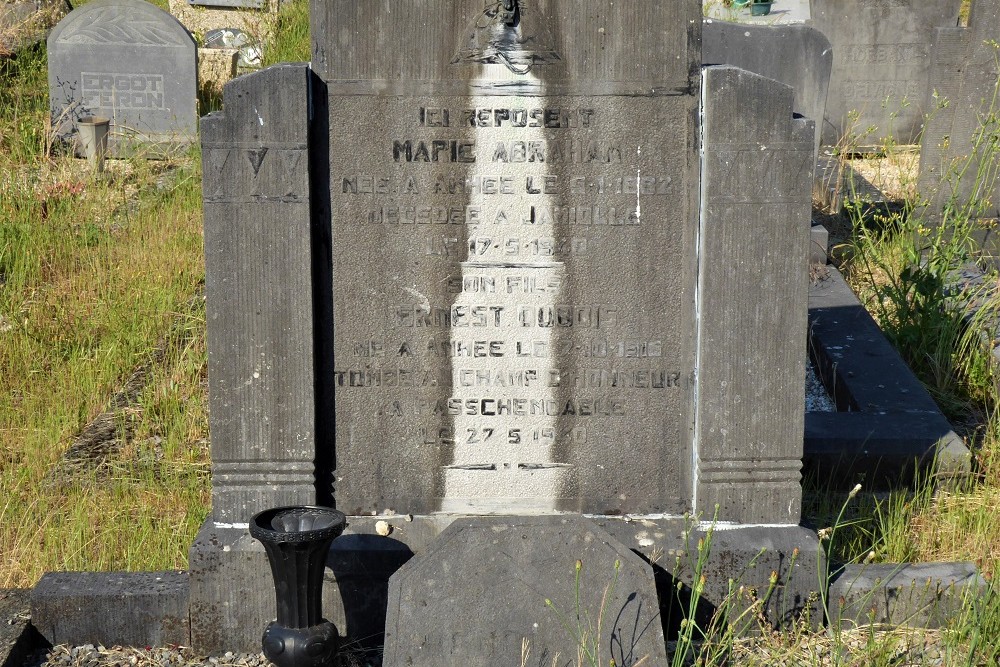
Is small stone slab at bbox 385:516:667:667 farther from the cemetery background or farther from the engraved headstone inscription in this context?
the cemetery background

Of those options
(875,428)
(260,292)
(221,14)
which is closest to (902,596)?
(875,428)

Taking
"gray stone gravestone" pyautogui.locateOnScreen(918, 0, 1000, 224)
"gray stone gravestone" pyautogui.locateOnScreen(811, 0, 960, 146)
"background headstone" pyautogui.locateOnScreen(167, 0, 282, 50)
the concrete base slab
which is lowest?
the concrete base slab

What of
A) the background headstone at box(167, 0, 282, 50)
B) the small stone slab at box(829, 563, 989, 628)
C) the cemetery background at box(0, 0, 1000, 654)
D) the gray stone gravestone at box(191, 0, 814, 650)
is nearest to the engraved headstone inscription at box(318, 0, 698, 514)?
the gray stone gravestone at box(191, 0, 814, 650)

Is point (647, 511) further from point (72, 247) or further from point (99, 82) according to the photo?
point (99, 82)

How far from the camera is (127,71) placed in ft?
30.3

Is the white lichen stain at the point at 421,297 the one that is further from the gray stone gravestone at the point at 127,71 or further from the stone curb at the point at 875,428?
the gray stone gravestone at the point at 127,71

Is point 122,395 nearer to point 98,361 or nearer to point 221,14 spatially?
point 98,361

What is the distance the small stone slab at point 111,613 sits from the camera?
10.8 feet

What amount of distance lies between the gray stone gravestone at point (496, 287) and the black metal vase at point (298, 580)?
22 cm

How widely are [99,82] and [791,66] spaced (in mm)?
5526

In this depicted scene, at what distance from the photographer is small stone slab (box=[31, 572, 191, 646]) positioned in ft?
10.8

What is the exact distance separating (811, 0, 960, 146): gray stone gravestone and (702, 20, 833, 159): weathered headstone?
3.95 m

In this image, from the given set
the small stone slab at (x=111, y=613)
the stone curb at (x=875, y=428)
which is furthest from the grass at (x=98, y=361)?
the stone curb at (x=875, y=428)

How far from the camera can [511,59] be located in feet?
10.4
